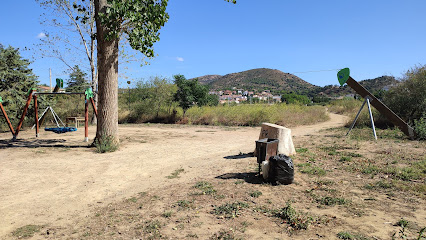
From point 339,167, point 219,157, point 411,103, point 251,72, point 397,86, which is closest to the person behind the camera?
point 339,167

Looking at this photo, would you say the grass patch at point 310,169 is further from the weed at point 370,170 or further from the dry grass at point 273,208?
the weed at point 370,170

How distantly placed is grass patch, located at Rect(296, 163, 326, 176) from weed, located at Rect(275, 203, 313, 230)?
6.83 ft

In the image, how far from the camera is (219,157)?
7.14 m

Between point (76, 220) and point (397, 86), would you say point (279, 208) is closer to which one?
point (76, 220)

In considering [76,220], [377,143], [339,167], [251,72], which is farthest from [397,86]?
[251,72]

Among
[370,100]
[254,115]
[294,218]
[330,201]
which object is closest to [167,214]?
[294,218]

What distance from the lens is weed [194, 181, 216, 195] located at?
412cm

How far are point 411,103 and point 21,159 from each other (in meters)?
16.2

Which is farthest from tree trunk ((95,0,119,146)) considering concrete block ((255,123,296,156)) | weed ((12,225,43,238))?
weed ((12,225,43,238))

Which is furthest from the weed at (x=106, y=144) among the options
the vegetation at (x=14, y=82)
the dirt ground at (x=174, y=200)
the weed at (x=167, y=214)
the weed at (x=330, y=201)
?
the vegetation at (x=14, y=82)

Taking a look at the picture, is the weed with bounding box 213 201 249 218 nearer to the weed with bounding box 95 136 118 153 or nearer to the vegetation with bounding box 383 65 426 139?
the weed with bounding box 95 136 118 153

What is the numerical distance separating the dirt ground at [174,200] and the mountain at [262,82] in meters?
71.5

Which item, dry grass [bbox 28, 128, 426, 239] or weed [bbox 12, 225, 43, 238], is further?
weed [bbox 12, 225, 43, 238]

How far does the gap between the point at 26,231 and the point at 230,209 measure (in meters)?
2.45
